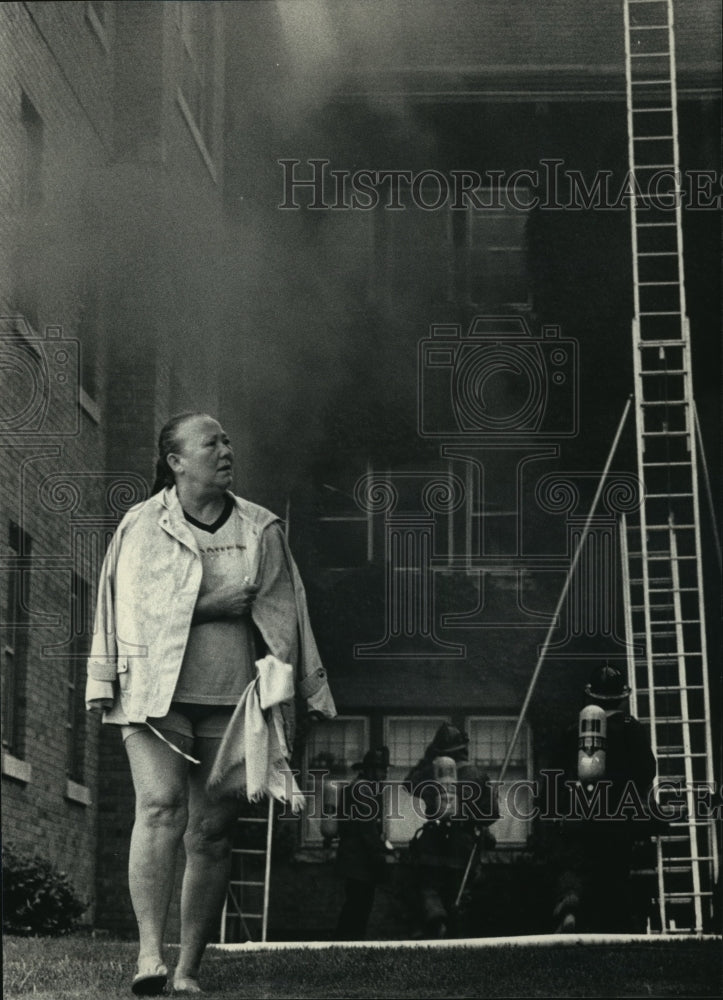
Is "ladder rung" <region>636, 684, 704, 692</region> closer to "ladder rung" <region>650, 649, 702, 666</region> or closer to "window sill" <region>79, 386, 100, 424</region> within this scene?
"ladder rung" <region>650, 649, 702, 666</region>

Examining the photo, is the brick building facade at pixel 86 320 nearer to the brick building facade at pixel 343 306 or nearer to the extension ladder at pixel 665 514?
the brick building facade at pixel 343 306

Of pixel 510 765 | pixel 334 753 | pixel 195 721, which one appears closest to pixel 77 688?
pixel 334 753

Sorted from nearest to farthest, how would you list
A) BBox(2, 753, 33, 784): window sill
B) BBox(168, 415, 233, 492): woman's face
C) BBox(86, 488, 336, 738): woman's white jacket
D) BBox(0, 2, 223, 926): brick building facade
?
BBox(86, 488, 336, 738): woman's white jacket, BBox(168, 415, 233, 492): woman's face, BBox(0, 2, 223, 926): brick building facade, BBox(2, 753, 33, 784): window sill

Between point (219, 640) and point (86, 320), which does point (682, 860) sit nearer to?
point (219, 640)

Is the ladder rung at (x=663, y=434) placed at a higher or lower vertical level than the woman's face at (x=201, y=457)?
higher

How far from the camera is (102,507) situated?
6.88 meters

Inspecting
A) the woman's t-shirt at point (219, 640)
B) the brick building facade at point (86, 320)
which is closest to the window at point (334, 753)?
the brick building facade at point (86, 320)

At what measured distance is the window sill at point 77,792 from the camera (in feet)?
26.5

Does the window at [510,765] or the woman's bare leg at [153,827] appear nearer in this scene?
the woman's bare leg at [153,827]

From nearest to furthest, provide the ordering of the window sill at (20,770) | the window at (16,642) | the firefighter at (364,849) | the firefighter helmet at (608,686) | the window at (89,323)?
1. the window at (16,642)
2. the firefighter helmet at (608,686)
3. the window at (89,323)
4. the firefighter at (364,849)
5. the window sill at (20,770)

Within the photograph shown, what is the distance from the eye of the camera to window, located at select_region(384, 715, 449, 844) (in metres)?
8.19

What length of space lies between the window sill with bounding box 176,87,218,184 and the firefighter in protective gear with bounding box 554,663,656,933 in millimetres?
2897

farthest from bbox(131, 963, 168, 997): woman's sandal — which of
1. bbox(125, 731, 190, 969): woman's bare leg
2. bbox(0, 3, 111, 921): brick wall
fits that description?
bbox(0, 3, 111, 921): brick wall

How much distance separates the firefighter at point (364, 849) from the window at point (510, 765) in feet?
1.82
